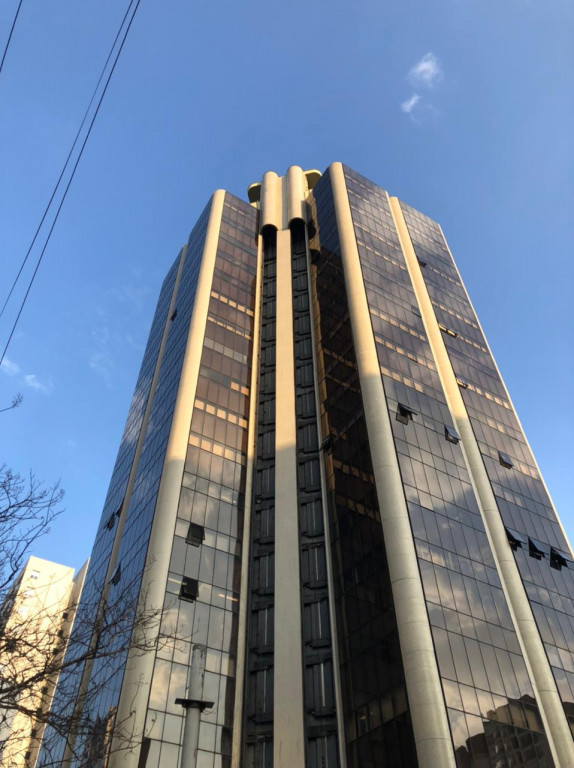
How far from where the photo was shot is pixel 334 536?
4503cm

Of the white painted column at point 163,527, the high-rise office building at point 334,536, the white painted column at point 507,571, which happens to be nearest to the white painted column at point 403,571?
the high-rise office building at point 334,536

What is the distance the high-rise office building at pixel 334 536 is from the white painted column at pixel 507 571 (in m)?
0.15

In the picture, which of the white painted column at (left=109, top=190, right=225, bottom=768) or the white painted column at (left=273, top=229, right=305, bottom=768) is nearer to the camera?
the white painted column at (left=109, top=190, right=225, bottom=768)

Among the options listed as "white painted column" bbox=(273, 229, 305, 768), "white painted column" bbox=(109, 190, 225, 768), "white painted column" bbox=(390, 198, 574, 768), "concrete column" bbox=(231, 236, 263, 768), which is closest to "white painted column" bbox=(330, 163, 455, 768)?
"white painted column" bbox=(390, 198, 574, 768)

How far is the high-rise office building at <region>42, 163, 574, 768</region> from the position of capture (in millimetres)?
34250

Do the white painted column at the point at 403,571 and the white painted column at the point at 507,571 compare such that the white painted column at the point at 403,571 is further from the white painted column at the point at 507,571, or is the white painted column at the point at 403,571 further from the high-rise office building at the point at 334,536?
the white painted column at the point at 507,571

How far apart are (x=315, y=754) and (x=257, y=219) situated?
60716 mm

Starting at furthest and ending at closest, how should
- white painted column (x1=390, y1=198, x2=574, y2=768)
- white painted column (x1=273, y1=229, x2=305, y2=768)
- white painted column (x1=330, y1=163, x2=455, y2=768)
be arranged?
white painted column (x1=273, y1=229, x2=305, y2=768)
white painted column (x1=390, y1=198, x2=574, y2=768)
white painted column (x1=330, y1=163, x2=455, y2=768)

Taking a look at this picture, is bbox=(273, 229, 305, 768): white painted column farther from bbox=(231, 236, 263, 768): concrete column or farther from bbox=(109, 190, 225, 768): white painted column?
bbox=(109, 190, 225, 768): white painted column

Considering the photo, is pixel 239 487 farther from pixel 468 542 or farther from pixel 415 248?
pixel 415 248

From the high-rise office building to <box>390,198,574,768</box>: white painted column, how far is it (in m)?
0.15

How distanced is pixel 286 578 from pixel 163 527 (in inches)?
373

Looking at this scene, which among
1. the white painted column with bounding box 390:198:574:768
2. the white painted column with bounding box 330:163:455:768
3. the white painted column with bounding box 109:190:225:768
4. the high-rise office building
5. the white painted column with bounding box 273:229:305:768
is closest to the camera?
the white painted column with bounding box 330:163:455:768

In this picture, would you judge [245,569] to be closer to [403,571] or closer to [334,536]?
[334,536]
